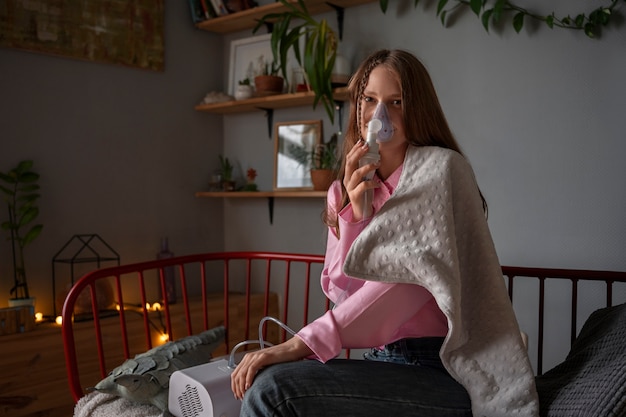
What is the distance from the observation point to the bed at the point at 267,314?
124 centimetres

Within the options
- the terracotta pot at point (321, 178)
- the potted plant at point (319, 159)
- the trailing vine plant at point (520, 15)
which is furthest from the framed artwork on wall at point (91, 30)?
the trailing vine plant at point (520, 15)

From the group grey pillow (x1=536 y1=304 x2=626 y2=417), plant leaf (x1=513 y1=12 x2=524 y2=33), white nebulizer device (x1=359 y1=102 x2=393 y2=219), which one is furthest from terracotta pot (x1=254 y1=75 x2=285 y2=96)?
grey pillow (x1=536 y1=304 x2=626 y2=417)

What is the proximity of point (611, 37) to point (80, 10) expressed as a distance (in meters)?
2.26

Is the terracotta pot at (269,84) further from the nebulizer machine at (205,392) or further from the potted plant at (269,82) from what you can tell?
the nebulizer machine at (205,392)

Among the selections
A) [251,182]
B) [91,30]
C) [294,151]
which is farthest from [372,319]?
[91,30]

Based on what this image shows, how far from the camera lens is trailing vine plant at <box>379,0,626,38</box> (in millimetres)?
Answer: 2219

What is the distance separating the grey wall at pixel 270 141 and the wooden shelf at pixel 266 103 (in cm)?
7

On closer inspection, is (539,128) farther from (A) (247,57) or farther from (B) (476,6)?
(A) (247,57)

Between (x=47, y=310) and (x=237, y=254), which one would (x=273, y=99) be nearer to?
(x=237, y=254)

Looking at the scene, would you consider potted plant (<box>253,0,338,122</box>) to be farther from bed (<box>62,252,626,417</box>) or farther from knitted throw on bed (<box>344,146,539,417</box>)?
knitted throw on bed (<box>344,146,539,417</box>)

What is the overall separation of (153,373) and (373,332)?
68 cm

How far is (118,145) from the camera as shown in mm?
3145

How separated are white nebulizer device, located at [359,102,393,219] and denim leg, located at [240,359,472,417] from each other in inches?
12.6

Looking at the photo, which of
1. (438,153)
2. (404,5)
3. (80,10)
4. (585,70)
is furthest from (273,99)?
(438,153)
